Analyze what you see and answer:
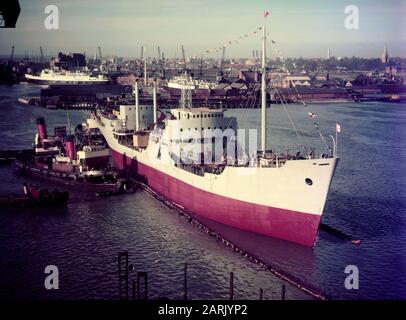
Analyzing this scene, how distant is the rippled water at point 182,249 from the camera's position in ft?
47.6

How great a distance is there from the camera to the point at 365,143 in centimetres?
3922

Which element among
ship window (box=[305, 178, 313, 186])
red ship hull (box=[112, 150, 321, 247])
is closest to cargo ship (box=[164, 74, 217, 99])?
red ship hull (box=[112, 150, 321, 247])

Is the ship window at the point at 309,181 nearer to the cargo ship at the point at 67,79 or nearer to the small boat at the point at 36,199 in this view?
the small boat at the point at 36,199

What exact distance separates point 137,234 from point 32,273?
481 centimetres

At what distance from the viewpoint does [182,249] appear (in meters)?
17.5

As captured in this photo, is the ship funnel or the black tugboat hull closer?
the black tugboat hull

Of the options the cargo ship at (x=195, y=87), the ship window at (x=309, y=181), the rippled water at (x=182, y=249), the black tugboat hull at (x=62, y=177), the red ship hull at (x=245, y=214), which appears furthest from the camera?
the cargo ship at (x=195, y=87)

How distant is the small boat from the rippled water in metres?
0.61

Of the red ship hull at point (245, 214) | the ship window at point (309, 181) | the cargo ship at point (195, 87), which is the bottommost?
the red ship hull at point (245, 214)

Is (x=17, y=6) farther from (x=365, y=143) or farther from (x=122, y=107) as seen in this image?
(x=365, y=143)

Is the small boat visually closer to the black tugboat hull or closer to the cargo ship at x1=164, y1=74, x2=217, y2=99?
the black tugboat hull

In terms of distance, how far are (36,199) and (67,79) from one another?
257 feet

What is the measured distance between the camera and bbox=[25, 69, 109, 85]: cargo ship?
9512cm

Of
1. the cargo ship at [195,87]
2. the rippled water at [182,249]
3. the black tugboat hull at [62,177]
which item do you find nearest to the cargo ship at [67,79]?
the cargo ship at [195,87]
